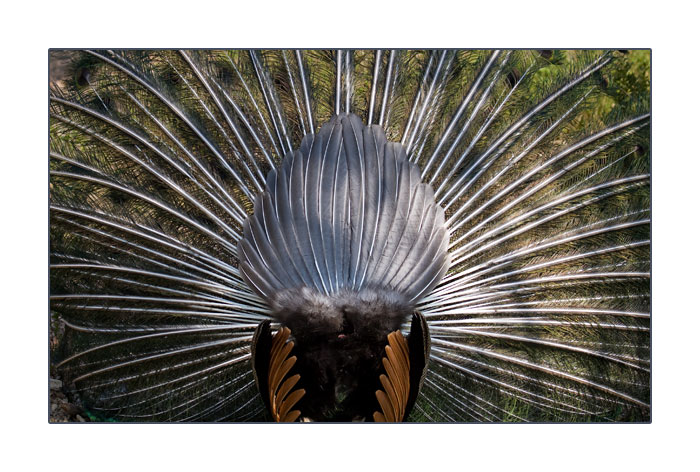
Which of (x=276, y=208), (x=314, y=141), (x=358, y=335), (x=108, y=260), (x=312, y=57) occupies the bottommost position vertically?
(x=358, y=335)

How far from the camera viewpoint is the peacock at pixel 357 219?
11.0 feet

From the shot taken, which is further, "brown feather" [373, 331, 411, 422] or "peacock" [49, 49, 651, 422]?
"peacock" [49, 49, 651, 422]

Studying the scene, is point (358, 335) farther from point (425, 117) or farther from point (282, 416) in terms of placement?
point (425, 117)

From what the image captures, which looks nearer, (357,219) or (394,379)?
(394,379)

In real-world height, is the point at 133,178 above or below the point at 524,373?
above

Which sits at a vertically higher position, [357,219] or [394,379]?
[357,219]

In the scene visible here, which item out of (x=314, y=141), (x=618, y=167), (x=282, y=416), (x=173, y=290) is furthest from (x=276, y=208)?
(x=618, y=167)

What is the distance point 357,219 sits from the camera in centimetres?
335

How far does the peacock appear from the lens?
11.0 ft

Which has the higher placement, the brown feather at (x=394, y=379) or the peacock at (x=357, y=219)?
the peacock at (x=357, y=219)

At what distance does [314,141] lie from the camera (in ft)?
11.3

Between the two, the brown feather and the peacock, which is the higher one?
the peacock

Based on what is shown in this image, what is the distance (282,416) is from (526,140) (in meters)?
1.64

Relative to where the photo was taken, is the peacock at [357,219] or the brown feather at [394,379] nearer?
the brown feather at [394,379]
